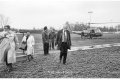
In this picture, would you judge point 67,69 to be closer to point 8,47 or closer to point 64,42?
point 64,42

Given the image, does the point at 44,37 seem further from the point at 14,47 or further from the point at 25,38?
the point at 14,47

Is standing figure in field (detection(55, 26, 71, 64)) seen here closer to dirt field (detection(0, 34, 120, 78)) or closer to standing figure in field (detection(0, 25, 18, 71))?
dirt field (detection(0, 34, 120, 78))

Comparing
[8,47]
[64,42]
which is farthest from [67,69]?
[8,47]

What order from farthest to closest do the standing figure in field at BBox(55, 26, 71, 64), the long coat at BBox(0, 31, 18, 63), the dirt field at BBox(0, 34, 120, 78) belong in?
the standing figure in field at BBox(55, 26, 71, 64)
the long coat at BBox(0, 31, 18, 63)
the dirt field at BBox(0, 34, 120, 78)

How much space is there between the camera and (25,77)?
273 inches

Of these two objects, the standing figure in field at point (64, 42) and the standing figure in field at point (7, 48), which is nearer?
the standing figure in field at point (7, 48)

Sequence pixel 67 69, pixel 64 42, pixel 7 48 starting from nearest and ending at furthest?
pixel 7 48
pixel 67 69
pixel 64 42

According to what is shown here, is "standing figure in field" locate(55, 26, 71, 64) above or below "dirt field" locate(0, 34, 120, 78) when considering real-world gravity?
above

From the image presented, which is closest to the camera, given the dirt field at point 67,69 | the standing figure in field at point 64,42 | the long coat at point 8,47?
the dirt field at point 67,69

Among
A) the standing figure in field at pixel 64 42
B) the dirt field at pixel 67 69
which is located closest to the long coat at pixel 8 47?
the dirt field at pixel 67 69

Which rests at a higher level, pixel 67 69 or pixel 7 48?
pixel 7 48

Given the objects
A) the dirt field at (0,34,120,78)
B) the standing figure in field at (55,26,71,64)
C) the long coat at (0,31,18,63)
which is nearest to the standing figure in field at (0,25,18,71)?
the long coat at (0,31,18,63)

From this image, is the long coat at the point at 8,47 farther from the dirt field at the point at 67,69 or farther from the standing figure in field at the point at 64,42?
the standing figure in field at the point at 64,42

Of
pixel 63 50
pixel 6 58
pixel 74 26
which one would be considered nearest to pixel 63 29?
pixel 63 50
